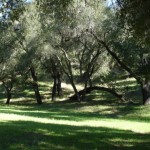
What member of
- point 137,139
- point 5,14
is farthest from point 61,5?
point 137,139

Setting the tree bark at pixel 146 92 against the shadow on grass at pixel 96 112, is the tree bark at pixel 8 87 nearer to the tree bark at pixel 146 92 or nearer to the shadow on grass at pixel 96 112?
the shadow on grass at pixel 96 112

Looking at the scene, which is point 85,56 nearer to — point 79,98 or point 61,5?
point 79,98

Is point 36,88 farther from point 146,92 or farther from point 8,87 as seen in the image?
point 146,92

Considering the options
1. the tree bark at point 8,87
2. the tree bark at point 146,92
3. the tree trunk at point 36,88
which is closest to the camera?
the tree bark at point 146,92

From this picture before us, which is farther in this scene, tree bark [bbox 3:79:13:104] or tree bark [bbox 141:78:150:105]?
tree bark [bbox 3:79:13:104]

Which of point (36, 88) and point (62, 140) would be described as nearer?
point (62, 140)

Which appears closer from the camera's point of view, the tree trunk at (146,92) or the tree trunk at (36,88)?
the tree trunk at (146,92)

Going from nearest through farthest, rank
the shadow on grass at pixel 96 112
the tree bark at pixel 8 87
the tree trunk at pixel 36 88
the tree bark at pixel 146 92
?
the shadow on grass at pixel 96 112 < the tree bark at pixel 146 92 < the tree trunk at pixel 36 88 < the tree bark at pixel 8 87

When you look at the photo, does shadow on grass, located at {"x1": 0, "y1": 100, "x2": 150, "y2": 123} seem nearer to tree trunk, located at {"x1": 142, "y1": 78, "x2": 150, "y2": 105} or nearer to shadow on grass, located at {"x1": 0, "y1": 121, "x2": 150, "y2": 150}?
tree trunk, located at {"x1": 142, "y1": 78, "x2": 150, "y2": 105}

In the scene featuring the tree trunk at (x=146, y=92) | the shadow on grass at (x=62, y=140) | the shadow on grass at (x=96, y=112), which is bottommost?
the shadow on grass at (x=96, y=112)

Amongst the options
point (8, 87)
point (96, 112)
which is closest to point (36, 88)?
point (8, 87)

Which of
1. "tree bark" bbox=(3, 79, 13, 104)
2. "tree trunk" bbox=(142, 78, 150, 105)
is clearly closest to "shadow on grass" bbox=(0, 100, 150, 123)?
"tree trunk" bbox=(142, 78, 150, 105)

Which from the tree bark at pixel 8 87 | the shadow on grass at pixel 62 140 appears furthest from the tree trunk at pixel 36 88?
the shadow on grass at pixel 62 140

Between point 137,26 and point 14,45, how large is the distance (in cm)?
3578
